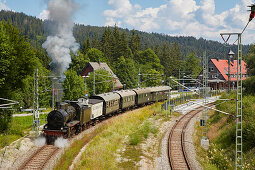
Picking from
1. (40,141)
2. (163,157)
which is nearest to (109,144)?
(163,157)

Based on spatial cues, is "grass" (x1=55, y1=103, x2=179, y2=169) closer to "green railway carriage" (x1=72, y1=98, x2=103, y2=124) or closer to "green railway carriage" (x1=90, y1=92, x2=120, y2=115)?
"green railway carriage" (x1=72, y1=98, x2=103, y2=124)

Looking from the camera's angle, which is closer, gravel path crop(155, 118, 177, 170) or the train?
gravel path crop(155, 118, 177, 170)

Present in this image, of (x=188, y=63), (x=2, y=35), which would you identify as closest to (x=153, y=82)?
(x=188, y=63)

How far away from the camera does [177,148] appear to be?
70.6 ft

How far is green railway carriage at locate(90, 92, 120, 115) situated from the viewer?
30786 mm

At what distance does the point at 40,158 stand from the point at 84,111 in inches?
282

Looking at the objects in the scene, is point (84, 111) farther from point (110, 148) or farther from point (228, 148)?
point (228, 148)

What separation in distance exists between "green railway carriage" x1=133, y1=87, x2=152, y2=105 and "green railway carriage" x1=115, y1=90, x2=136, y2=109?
1348mm

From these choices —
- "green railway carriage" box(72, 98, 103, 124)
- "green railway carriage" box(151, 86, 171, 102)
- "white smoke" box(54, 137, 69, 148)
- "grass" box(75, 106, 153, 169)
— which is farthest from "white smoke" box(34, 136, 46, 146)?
"green railway carriage" box(151, 86, 171, 102)

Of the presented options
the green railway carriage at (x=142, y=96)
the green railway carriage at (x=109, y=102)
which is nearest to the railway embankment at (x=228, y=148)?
the green railway carriage at (x=109, y=102)

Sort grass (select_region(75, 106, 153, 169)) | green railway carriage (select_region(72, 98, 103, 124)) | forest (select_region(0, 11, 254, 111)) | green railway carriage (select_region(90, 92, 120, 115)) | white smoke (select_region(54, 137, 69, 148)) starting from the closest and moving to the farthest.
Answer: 1. grass (select_region(75, 106, 153, 169))
2. white smoke (select_region(54, 137, 69, 148))
3. green railway carriage (select_region(72, 98, 103, 124))
4. forest (select_region(0, 11, 254, 111))
5. green railway carriage (select_region(90, 92, 120, 115))

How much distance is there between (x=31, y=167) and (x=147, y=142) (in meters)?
10.6

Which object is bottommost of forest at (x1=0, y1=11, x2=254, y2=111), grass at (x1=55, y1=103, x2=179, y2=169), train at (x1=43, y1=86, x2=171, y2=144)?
grass at (x1=55, y1=103, x2=179, y2=169)

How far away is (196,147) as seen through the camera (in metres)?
21.9
